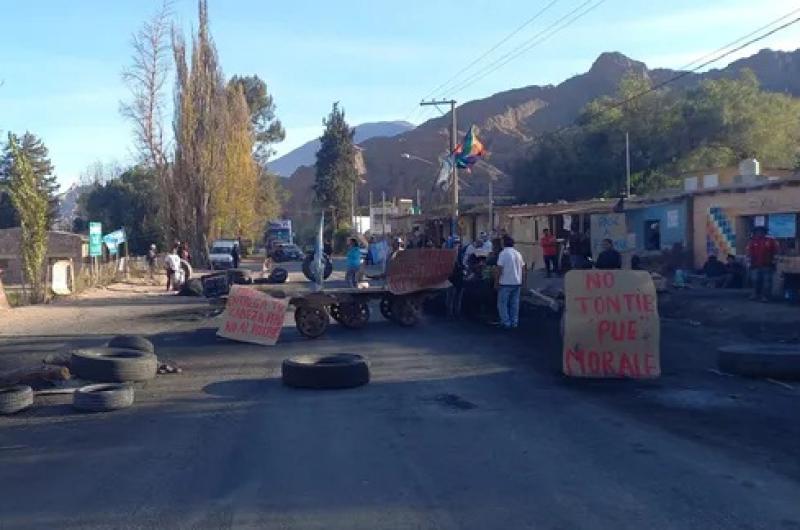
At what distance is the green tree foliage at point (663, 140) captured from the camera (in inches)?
2494

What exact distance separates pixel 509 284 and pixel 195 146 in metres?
35.3

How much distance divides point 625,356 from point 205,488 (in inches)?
269

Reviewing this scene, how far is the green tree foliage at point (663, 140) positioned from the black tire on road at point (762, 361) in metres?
47.8

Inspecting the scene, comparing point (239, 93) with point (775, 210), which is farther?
point (239, 93)

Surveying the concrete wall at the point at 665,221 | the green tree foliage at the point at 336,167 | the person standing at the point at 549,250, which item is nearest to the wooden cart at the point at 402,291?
the person standing at the point at 549,250

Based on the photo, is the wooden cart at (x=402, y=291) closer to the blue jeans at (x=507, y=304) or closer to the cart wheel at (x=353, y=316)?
the cart wheel at (x=353, y=316)

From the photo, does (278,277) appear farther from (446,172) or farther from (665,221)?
(446,172)

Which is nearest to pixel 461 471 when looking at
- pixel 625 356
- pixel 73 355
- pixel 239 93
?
pixel 625 356

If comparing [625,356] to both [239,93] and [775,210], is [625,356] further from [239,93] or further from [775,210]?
[239,93]

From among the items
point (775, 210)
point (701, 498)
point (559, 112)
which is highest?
point (559, 112)

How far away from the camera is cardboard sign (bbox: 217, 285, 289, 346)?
54.5 feet

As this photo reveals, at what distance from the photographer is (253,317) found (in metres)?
16.7

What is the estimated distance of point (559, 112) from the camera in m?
155

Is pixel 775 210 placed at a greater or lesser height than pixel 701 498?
greater
